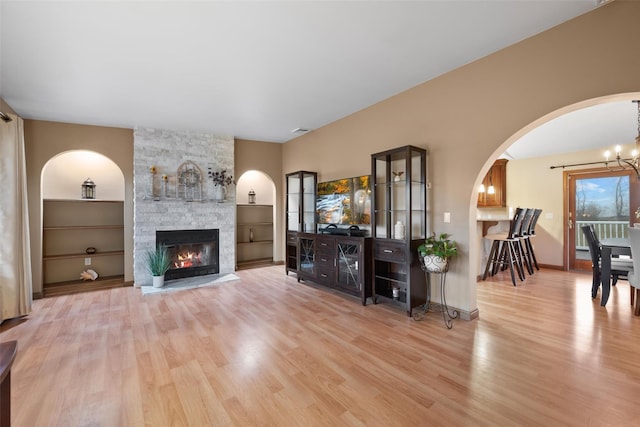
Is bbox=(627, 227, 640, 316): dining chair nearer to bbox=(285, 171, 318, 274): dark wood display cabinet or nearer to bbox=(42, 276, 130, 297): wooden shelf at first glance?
bbox=(285, 171, 318, 274): dark wood display cabinet

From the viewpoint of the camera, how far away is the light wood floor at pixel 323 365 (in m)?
1.75

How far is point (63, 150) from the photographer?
15.3ft

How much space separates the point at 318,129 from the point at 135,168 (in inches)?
135

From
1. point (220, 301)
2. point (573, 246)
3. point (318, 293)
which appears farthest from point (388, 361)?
point (573, 246)

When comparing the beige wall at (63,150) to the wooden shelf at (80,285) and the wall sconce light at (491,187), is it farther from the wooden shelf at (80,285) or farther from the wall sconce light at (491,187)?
the wall sconce light at (491,187)

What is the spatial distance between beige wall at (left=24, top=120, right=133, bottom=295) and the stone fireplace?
0.63 ft

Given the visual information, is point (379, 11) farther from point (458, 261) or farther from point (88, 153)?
point (88, 153)

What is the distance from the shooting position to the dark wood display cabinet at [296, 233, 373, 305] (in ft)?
12.4

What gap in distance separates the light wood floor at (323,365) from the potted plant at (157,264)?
98 centimetres

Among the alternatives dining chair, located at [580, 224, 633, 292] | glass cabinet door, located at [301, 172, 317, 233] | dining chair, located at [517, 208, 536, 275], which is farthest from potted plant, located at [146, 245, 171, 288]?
dining chair, located at [580, 224, 633, 292]

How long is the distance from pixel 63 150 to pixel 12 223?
1.84 meters

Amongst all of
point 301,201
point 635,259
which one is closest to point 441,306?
point 635,259

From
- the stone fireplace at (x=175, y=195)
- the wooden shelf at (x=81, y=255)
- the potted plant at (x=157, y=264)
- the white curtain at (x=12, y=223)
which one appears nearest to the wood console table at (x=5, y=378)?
the white curtain at (x=12, y=223)

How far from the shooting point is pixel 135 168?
503cm
